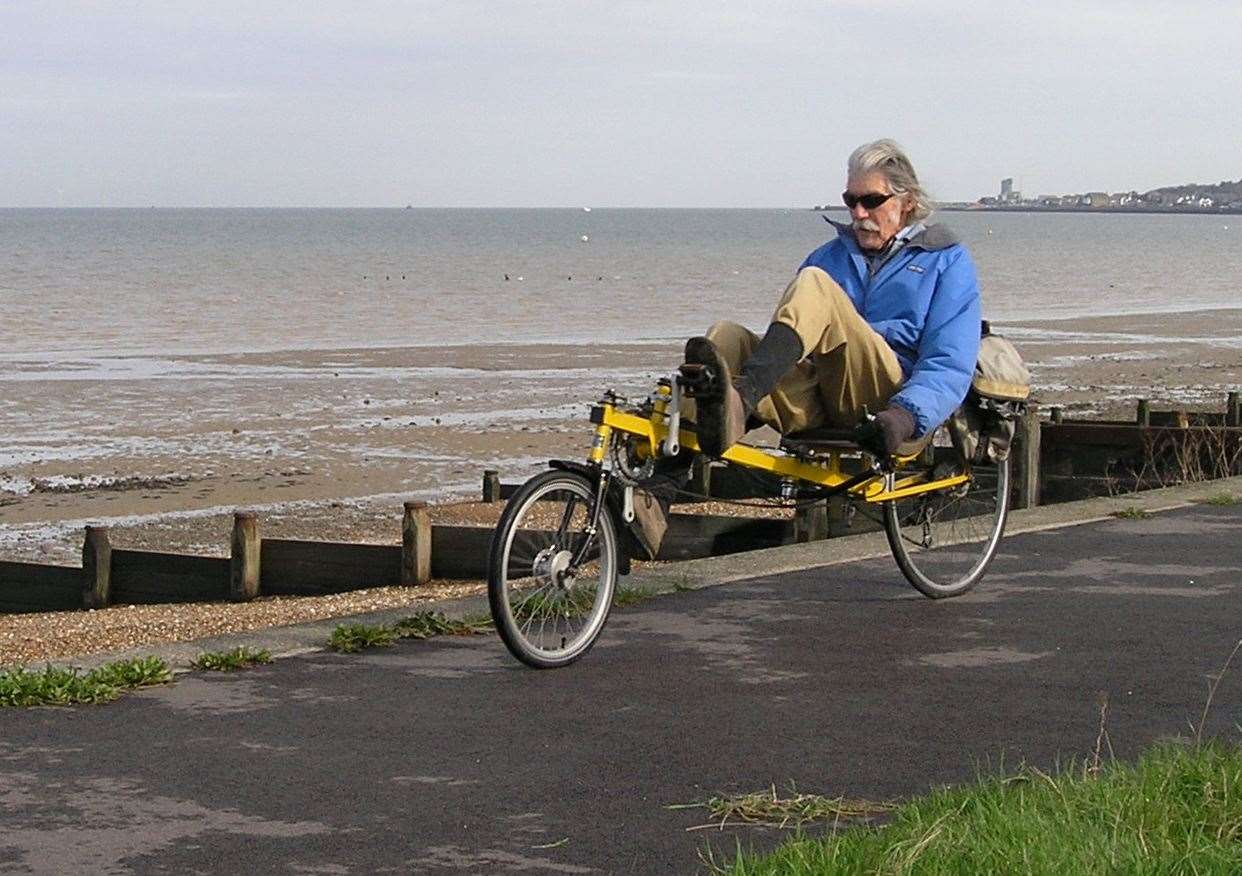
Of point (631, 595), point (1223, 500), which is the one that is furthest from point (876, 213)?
point (1223, 500)

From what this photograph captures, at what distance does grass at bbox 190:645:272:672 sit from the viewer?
711 cm

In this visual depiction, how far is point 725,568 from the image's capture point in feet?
30.5

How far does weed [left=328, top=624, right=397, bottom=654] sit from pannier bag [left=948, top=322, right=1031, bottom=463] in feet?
8.81

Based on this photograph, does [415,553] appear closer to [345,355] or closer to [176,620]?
[176,620]

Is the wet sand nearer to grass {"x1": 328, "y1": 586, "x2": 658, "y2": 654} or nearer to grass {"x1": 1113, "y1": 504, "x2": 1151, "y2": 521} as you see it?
grass {"x1": 1113, "y1": 504, "x2": 1151, "y2": 521}

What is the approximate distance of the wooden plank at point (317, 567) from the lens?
11555 mm

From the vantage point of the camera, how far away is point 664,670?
7.16 meters

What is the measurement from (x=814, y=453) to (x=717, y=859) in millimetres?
3568

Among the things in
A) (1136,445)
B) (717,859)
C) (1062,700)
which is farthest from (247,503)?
(717,859)

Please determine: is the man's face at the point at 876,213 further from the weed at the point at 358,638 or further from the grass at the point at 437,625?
the weed at the point at 358,638

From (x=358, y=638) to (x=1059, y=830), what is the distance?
3.45 m

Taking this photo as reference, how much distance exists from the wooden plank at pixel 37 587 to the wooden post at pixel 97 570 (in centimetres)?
27

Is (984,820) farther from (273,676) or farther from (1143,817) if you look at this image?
(273,676)

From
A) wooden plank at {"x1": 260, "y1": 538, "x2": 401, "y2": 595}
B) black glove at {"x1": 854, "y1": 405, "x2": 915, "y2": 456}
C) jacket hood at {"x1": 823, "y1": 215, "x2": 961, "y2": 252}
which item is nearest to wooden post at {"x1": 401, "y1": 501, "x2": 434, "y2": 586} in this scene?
wooden plank at {"x1": 260, "y1": 538, "x2": 401, "y2": 595}
